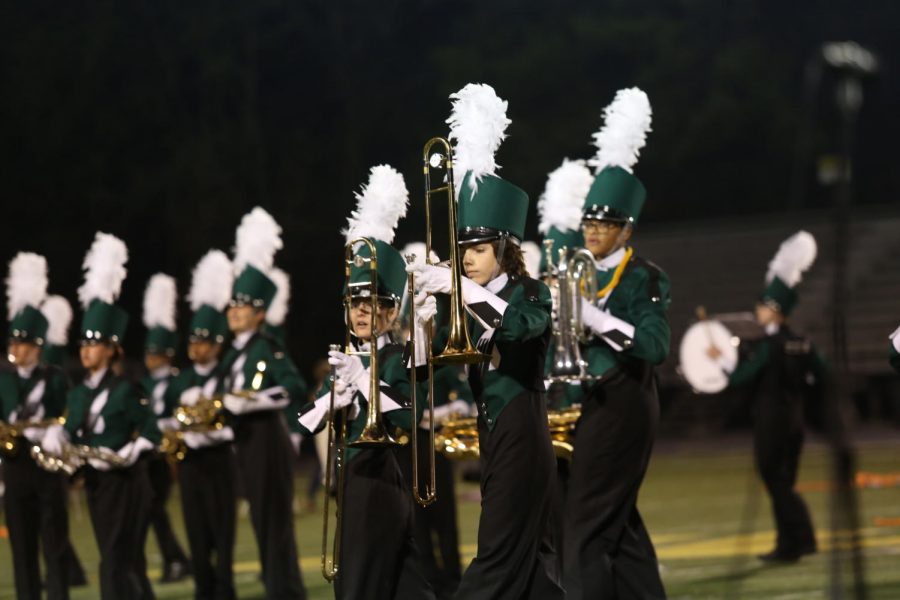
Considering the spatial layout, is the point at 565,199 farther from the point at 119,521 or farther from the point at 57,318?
the point at 57,318

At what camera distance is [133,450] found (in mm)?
8492

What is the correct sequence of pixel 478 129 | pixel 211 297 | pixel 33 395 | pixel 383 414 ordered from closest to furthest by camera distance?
pixel 478 129
pixel 383 414
pixel 33 395
pixel 211 297

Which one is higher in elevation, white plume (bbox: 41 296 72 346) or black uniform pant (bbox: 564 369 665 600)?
white plume (bbox: 41 296 72 346)

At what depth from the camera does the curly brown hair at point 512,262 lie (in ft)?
19.9

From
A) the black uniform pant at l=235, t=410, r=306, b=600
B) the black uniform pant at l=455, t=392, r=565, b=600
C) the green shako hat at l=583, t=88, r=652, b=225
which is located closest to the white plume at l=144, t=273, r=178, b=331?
the black uniform pant at l=235, t=410, r=306, b=600

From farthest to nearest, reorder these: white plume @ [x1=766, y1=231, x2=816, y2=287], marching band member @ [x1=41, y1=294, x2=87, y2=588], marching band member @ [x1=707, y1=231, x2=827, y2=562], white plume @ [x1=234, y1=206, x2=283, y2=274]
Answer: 1. white plume @ [x1=766, y1=231, x2=816, y2=287]
2. marching band member @ [x1=707, y1=231, x2=827, y2=562]
3. marching band member @ [x1=41, y1=294, x2=87, y2=588]
4. white plume @ [x1=234, y1=206, x2=283, y2=274]

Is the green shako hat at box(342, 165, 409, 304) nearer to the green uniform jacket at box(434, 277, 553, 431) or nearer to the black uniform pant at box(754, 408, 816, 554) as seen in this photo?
the green uniform jacket at box(434, 277, 553, 431)

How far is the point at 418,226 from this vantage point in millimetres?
26766

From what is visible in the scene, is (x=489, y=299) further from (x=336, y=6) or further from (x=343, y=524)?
(x=336, y=6)

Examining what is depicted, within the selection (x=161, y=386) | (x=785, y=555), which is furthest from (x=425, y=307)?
(x=161, y=386)

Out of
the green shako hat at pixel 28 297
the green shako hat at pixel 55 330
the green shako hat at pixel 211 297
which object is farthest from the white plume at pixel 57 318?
the green shako hat at pixel 211 297

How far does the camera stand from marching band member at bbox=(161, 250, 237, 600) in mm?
8953

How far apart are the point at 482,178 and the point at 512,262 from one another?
377mm

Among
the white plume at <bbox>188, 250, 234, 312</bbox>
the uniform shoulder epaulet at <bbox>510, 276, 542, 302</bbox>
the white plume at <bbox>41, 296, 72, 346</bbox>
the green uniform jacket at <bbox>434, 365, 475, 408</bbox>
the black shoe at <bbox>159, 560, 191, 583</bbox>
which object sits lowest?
the black shoe at <bbox>159, 560, 191, 583</bbox>
